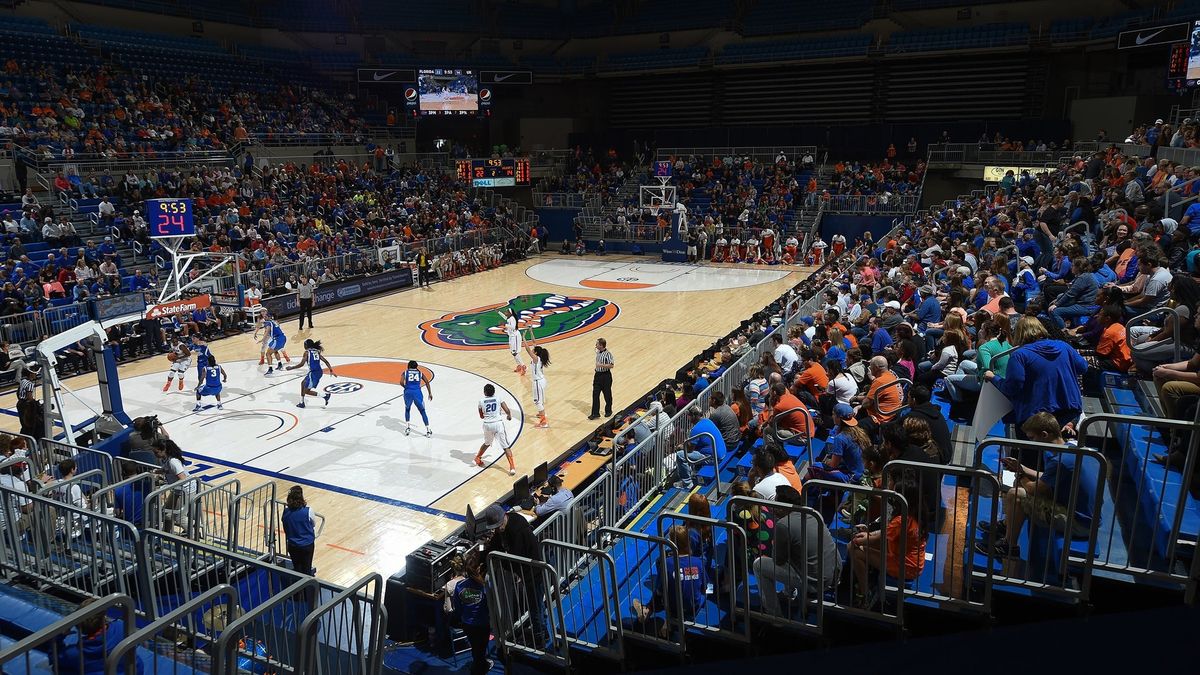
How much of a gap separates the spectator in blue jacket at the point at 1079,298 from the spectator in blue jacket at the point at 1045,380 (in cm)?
323

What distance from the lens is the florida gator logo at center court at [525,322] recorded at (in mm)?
21170

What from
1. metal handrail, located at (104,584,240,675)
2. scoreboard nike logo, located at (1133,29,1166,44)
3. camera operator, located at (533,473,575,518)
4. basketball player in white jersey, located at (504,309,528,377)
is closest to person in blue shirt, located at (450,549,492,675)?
camera operator, located at (533,473,575,518)

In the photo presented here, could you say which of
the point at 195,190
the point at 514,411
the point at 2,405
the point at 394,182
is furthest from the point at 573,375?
Result: the point at 394,182

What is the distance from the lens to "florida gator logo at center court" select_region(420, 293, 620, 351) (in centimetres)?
2117

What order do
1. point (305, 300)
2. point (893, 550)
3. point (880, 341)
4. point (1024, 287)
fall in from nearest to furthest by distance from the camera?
point (893, 550)
point (880, 341)
point (1024, 287)
point (305, 300)

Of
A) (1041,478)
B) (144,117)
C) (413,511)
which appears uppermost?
(144,117)

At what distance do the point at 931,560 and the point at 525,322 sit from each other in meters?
18.3

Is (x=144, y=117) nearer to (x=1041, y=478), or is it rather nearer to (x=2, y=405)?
(x=2, y=405)

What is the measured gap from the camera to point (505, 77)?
136 feet

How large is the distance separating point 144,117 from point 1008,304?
30723 millimetres

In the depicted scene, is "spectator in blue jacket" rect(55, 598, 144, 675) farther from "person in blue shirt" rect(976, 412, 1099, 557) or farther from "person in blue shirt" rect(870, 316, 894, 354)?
"person in blue shirt" rect(870, 316, 894, 354)

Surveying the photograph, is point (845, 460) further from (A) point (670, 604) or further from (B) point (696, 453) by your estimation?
(B) point (696, 453)

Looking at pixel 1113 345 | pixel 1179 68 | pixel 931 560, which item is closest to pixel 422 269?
pixel 1179 68

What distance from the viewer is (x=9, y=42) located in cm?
2888
